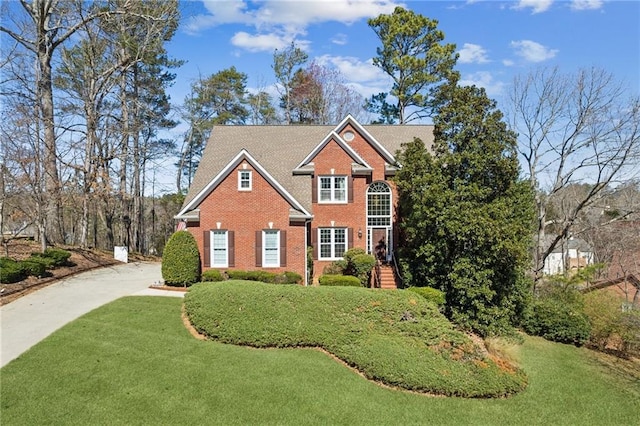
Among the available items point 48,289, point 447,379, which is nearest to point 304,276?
point 447,379

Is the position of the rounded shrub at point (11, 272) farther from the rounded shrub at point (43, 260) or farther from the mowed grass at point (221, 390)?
the mowed grass at point (221, 390)

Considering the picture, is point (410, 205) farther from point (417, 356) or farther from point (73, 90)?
point (73, 90)

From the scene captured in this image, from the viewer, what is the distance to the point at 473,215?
49.3 ft

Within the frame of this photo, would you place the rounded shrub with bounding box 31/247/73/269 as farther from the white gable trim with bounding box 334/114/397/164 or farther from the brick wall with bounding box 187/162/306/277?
the white gable trim with bounding box 334/114/397/164

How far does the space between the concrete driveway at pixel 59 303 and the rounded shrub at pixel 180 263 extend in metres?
0.71

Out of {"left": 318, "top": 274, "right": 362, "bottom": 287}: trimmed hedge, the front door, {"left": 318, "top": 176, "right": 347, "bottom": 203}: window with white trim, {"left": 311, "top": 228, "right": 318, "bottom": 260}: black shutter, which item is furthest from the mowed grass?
{"left": 318, "top": 176, "right": 347, "bottom": 203}: window with white trim

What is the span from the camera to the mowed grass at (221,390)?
869cm

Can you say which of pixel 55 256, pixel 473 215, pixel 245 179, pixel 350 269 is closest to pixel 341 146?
pixel 245 179

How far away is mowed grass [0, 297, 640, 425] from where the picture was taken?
8688 mm

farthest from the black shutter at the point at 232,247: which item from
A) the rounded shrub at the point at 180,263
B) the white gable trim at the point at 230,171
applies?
the white gable trim at the point at 230,171

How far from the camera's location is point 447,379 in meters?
10.6

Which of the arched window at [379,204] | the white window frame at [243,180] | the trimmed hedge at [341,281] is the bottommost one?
the trimmed hedge at [341,281]

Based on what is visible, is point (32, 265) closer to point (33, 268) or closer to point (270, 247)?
point (33, 268)

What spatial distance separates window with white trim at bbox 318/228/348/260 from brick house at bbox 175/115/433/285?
0.16ft
